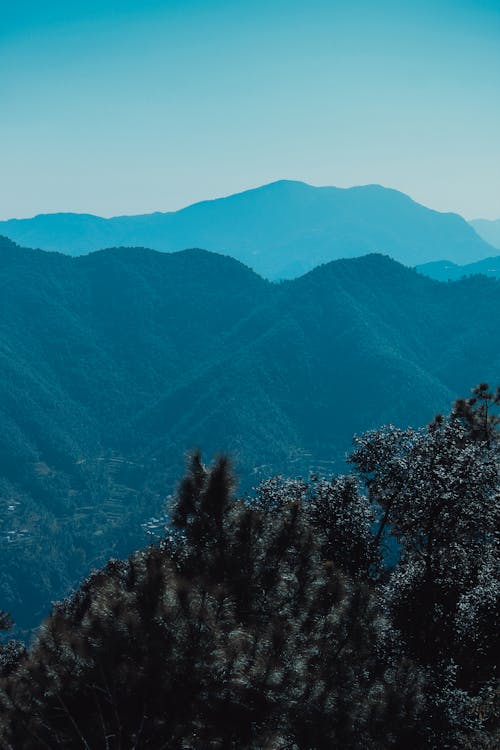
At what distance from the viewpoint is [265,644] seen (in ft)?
35.1

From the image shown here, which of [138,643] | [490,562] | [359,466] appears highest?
[359,466]

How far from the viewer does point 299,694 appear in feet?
35.6

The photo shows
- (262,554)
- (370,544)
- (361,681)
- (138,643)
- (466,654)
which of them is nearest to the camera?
(138,643)

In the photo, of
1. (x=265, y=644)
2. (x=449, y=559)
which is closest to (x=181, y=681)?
(x=265, y=644)

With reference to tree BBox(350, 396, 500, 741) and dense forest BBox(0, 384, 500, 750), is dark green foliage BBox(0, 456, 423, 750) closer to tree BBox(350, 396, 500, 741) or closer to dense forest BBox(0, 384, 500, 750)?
dense forest BBox(0, 384, 500, 750)

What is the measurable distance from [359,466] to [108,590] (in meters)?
15.1

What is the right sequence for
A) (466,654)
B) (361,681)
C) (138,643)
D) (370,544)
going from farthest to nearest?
(370,544) → (466,654) → (361,681) → (138,643)

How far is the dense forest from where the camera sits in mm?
10102

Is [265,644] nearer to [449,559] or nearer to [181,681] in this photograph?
[181,681]

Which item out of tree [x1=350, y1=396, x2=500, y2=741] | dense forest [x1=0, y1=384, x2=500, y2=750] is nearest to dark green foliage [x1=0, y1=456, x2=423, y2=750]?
dense forest [x1=0, y1=384, x2=500, y2=750]

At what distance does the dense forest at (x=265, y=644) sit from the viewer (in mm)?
10102

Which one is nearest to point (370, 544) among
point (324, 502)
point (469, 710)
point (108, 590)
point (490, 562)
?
point (324, 502)

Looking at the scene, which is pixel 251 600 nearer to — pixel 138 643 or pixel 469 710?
pixel 138 643

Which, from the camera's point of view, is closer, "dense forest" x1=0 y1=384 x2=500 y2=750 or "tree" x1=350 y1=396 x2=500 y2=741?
"dense forest" x1=0 y1=384 x2=500 y2=750
